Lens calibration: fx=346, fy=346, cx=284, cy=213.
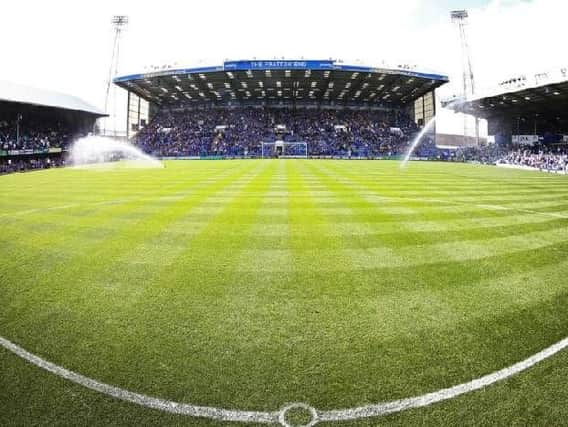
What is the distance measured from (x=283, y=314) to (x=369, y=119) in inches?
3085

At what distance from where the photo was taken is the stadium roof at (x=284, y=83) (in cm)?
5578

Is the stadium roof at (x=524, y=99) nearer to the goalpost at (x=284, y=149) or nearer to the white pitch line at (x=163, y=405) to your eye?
the goalpost at (x=284, y=149)

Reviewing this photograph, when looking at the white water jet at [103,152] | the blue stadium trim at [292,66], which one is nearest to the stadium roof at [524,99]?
the blue stadium trim at [292,66]

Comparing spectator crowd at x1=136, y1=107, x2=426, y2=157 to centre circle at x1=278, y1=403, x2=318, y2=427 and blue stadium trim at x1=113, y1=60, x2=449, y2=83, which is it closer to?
blue stadium trim at x1=113, y1=60, x2=449, y2=83

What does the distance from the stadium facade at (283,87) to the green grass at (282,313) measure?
51233mm

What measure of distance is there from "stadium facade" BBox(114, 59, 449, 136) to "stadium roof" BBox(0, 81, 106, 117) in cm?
767

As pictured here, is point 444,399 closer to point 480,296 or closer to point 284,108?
point 480,296

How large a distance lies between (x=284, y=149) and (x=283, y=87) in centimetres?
1186

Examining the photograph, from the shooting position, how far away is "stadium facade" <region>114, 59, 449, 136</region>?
184 ft

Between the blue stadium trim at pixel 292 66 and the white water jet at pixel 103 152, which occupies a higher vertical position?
the blue stadium trim at pixel 292 66

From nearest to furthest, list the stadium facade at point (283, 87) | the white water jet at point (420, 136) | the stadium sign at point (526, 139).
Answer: the stadium facade at point (283, 87) < the stadium sign at point (526, 139) < the white water jet at point (420, 136)

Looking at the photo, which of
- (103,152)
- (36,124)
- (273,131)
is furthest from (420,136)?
(36,124)

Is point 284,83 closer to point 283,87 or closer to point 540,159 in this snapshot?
point 283,87

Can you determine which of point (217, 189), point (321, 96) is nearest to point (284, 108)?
point (321, 96)
